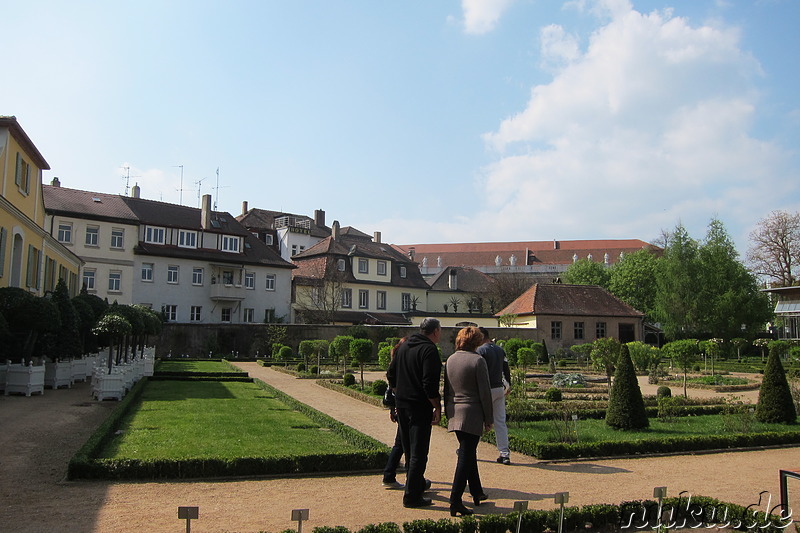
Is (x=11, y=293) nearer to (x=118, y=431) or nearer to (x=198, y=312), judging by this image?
(x=118, y=431)

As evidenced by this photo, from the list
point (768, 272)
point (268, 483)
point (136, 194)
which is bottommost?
point (268, 483)

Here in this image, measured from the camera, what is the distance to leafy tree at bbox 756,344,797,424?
13305 mm

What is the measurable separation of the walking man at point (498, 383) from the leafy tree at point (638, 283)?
186ft

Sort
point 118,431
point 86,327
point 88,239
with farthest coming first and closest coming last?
point 88,239 < point 86,327 < point 118,431

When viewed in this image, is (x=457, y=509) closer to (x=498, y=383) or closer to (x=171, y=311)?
(x=498, y=383)

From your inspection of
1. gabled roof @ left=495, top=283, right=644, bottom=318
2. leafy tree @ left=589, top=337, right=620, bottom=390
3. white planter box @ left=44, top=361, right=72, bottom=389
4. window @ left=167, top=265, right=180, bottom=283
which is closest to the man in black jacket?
leafy tree @ left=589, top=337, right=620, bottom=390

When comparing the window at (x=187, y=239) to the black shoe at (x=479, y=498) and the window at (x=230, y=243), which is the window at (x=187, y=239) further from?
the black shoe at (x=479, y=498)

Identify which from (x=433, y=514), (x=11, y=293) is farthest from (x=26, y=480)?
(x=11, y=293)

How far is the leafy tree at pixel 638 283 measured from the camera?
207ft

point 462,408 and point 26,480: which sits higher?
point 462,408

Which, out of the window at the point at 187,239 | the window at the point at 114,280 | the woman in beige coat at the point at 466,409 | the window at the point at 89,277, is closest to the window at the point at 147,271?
the window at the point at 114,280

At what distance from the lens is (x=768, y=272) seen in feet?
181

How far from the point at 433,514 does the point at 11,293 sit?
1504 cm

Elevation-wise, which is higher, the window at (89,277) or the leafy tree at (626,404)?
the window at (89,277)
